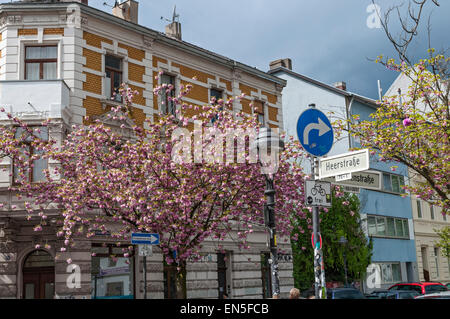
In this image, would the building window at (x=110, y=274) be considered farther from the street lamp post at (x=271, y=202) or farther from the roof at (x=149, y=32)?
the street lamp post at (x=271, y=202)

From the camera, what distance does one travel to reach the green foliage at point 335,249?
104ft

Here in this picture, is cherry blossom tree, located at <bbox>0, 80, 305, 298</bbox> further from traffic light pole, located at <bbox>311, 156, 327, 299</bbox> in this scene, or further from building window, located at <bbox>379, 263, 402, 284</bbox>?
building window, located at <bbox>379, 263, 402, 284</bbox>

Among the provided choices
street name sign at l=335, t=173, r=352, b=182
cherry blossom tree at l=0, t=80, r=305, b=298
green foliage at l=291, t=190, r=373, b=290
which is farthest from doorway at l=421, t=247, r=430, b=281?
street name sign at l=335, t=173, r=352, b=182

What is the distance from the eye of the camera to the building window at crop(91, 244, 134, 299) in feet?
65.0

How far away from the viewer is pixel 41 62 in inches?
816

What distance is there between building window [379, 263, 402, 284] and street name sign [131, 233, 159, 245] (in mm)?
26718

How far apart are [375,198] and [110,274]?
23022mm

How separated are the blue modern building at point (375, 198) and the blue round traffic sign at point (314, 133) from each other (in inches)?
1103

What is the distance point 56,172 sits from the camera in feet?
57.9

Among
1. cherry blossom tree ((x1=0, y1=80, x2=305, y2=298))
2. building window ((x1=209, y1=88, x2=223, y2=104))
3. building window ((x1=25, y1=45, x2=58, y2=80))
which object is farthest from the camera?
building window ((x1=209, y1=88, x2=223, y2=104))

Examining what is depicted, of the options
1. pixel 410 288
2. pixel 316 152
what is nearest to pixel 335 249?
pixel 410 288

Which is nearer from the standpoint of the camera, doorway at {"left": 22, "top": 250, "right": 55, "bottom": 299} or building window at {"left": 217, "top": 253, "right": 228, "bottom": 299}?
doorway at {"left": 22, "top": 250, "right": 55, "bottom": 299}

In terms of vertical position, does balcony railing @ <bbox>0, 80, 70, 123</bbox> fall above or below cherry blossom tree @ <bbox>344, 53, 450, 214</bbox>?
above

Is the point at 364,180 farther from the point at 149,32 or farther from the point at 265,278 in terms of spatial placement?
the point at 265,278
